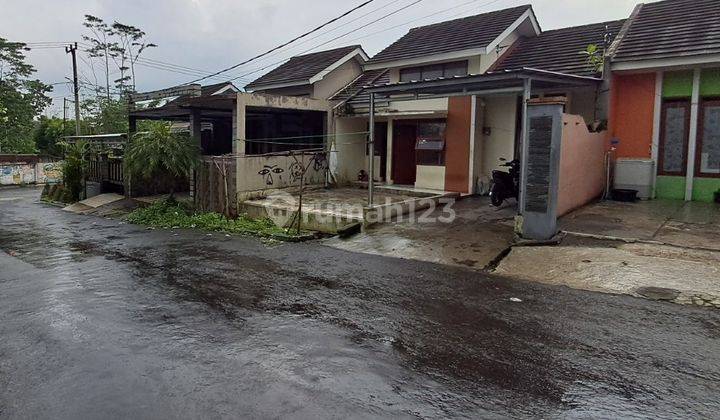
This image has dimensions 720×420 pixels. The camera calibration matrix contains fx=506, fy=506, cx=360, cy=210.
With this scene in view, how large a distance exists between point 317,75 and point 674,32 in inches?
452

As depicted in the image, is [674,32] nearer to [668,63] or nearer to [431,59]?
[668,63]

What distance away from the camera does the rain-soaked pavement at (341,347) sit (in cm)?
393

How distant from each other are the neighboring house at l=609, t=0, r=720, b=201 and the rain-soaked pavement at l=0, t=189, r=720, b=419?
26.4 ft

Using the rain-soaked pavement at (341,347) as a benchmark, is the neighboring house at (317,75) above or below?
above

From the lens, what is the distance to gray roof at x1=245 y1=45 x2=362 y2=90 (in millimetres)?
19797

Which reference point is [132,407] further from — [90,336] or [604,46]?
[604,46]

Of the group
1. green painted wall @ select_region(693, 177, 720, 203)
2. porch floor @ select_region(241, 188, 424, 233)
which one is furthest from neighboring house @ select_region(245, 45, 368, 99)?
green painted wall @ select_region(693, 177, 720, 203)

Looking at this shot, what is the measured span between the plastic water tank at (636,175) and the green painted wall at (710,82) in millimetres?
2013

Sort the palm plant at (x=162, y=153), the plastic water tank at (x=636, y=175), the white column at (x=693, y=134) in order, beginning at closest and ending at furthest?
the white column at (x=693, y=134), the plastic water tank at (x=636, y=175), the palm plant at (x=162, y=153)

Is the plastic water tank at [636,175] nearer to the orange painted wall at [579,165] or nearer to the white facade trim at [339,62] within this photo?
the orange painted wall at [579,165]

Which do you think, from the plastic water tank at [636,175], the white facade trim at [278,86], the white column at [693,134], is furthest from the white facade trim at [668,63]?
the white facade trim at [278,86]

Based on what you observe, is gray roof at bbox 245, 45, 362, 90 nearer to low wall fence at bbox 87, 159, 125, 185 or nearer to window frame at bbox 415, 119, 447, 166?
window frame at bbox 415, 119, 447, 166

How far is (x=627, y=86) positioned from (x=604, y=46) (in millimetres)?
1284

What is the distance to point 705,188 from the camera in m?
12.7
